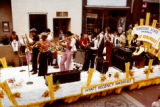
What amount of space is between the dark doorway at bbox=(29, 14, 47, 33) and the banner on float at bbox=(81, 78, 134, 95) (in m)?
8.13

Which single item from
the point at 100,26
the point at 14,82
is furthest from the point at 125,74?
the point at 100,26

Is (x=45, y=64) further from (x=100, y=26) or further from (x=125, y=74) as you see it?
(x=100, y=26)

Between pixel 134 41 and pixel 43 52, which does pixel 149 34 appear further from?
pixel 43 52

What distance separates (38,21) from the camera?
12.2 meters

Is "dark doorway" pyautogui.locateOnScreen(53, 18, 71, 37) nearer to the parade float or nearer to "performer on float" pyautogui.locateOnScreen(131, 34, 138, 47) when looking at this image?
"performer on float" pyautogui.locateOnScreen(131, 34, 138, 47)

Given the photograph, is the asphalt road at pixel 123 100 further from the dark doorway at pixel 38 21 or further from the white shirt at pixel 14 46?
the dark doorway at pixel 38 21

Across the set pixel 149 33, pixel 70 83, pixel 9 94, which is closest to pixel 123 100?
pixel 70 83

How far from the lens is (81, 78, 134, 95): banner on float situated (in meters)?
5.42

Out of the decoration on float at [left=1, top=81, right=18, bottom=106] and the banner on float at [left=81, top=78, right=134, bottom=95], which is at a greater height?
the decoration on float at [left=1, top=81, right=18, bottom=106]

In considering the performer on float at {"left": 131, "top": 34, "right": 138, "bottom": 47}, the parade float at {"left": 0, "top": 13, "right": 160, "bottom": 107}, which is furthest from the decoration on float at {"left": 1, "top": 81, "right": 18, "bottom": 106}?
the performer on float at {"left": 131, "top": 34, "right": 138, "bottom": 47}

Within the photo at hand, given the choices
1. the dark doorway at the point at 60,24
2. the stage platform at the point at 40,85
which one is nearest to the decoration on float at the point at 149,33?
the stage platform at the point at 40,85

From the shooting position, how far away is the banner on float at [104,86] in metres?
5.42

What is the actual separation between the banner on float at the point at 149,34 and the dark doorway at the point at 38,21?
6.84 metres

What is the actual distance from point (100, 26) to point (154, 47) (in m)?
7.95
